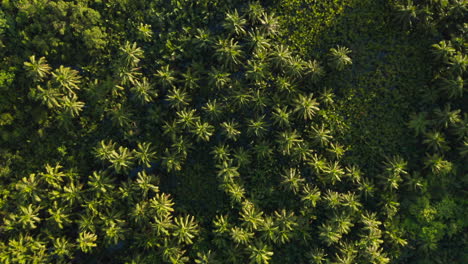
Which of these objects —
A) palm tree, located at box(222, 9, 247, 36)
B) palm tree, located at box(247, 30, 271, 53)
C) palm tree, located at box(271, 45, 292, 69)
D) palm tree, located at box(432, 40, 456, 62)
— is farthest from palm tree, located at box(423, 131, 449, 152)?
palm tree, located at box(222, 9, 247, 36)

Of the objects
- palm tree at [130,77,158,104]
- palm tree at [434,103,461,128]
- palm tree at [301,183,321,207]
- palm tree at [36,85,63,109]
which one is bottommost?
palm tree at [301,183,321,207]

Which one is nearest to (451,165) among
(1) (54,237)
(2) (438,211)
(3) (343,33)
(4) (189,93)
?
(2) (438,211)

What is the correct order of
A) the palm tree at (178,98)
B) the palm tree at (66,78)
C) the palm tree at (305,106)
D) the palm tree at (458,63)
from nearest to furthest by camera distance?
the palm tree at (458,63) → the palm tree at (305,106) → the palm tree at (66,78) → the palm tree at (178,98)

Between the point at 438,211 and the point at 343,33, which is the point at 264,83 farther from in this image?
the point at 438,211

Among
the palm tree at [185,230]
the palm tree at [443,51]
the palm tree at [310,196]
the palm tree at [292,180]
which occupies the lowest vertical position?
the palm tree at [185,230]

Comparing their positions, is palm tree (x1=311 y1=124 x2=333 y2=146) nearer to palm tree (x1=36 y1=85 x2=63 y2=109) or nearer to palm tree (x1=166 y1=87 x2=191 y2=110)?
palm tree (x1=166 y1=87 x2=191 y2=110)

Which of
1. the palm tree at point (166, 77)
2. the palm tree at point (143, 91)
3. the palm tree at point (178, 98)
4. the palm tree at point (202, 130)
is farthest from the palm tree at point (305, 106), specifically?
the palm tree at point (143, 91)

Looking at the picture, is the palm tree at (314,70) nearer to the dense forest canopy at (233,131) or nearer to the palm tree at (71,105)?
the dense forest canopy at (233,131)

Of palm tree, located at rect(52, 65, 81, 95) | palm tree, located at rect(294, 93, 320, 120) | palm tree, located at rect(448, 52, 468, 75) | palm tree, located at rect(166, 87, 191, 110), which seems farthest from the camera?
palm tree, located at rect(166, 87, 191, 110)
